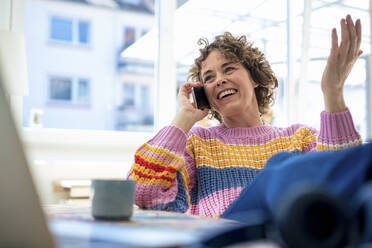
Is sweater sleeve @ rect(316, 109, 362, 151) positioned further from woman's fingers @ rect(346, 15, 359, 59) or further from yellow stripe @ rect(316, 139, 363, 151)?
woman's fingers @ rect(346, 15, 359, 59)

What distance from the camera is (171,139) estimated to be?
1412mm

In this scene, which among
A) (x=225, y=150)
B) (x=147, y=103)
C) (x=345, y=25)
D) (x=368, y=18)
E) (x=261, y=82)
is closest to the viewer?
(x=345, y=25)

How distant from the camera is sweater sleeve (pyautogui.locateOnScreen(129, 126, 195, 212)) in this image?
1.28 m

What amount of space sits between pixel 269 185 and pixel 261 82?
1374 millimetres

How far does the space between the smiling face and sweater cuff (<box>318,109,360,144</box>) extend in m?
0.44

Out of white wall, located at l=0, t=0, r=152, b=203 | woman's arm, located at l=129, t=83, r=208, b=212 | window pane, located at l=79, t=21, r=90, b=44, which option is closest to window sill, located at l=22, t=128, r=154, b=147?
white wall, located at l=0, t=0, r=152, b=203

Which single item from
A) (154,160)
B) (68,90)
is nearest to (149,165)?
→ (154,160)

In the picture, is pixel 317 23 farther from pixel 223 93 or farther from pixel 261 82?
pixel 223 93

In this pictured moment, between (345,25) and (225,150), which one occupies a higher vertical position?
(345,25)

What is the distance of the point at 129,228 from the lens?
2.03 ft

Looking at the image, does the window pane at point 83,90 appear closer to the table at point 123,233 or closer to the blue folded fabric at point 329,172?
the table at point 123,233

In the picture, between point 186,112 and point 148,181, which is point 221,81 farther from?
point 148,181

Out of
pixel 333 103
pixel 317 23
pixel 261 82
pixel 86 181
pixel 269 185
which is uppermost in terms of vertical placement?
pixel 317 23

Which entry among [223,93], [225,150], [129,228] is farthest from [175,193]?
[129,228]
